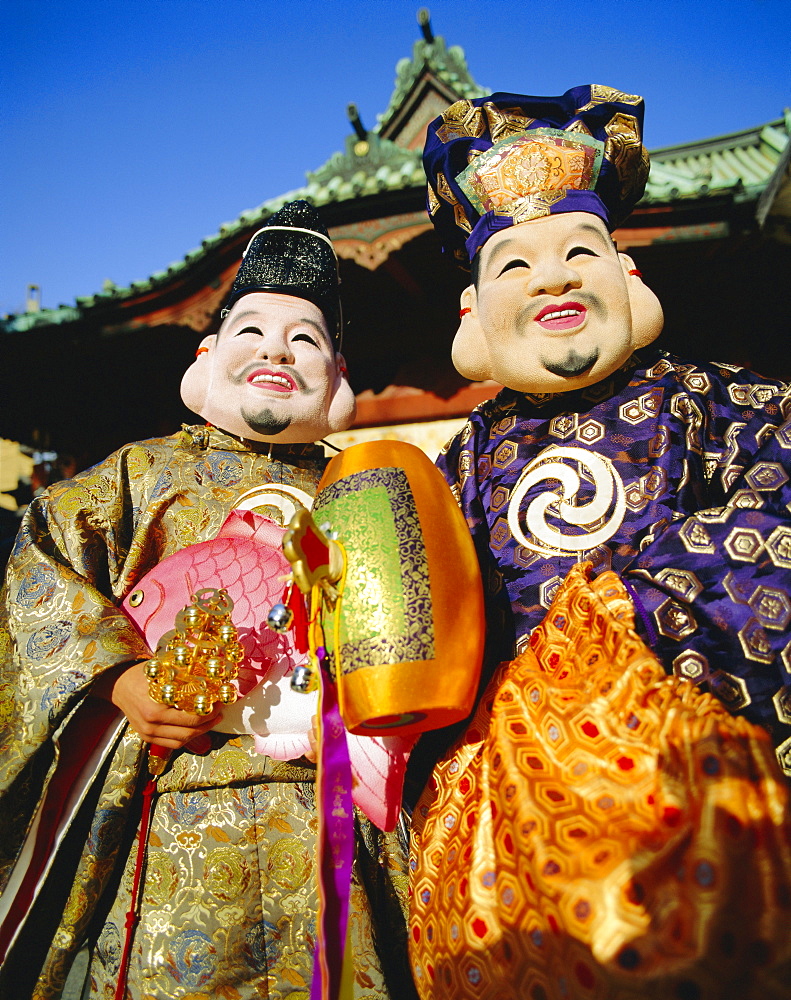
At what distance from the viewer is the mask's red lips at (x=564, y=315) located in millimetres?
1979

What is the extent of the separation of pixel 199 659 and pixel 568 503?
3.37 ft

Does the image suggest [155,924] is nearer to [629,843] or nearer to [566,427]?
[629,843]

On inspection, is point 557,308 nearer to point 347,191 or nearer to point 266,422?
point 266,422

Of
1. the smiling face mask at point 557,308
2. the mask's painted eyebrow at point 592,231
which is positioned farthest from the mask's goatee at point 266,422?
the mask's painted eyebrow at point 592,231

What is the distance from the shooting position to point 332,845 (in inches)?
53.8

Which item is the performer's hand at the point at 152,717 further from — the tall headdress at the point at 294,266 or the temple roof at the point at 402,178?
the temple roof at the point at 402,178

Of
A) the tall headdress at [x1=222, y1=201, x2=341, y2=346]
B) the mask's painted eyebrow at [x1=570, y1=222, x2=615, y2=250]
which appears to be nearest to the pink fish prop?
the tall headdress at [x1=222, y1=201, x2=341, y2=346]

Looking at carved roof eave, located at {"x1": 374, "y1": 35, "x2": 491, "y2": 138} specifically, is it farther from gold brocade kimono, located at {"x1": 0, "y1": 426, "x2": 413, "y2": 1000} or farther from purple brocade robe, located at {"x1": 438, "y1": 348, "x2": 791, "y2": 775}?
gold brocade kimono, located at {"x1": 0, "y1": 426, "x2": 413, "y2": 1000}

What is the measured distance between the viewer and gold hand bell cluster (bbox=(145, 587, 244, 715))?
1.62 m

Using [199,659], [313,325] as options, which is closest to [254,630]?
[199,659]

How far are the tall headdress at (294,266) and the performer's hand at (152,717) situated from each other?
151 centimetres

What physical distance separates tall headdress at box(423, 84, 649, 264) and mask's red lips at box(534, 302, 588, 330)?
343 mm

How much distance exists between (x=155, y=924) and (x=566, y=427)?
179cm

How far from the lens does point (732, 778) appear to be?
1080 mm
